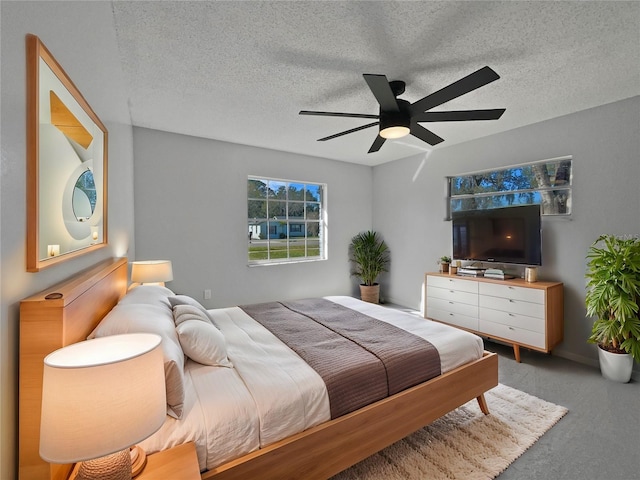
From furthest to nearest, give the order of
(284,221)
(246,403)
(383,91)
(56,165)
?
(284,221), (383,91), (246,403), (56,165)

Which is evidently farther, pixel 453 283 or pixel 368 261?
pixel 368 261

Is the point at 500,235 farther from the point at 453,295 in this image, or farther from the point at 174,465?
the point at 174,465

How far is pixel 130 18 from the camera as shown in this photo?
1.78m

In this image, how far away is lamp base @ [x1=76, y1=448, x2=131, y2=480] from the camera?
2.82ft

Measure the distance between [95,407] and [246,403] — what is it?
751 mm

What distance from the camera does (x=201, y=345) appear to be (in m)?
1.67

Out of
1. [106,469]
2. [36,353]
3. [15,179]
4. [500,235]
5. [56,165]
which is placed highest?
[56,165]

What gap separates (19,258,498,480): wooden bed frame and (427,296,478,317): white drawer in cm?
146

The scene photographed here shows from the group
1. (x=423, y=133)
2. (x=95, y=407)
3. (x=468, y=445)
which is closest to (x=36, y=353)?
(x=95, y=407)

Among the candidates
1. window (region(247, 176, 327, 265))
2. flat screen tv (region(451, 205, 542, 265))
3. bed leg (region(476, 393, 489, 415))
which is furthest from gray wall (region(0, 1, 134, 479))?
flat screen tv (region(451, 205, 542, 265))

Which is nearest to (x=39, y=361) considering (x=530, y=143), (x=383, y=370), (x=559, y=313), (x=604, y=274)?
(x=383, y=370)

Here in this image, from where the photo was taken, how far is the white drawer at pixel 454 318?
3.61 metres

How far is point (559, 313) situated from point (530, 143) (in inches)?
Answer: 78.8

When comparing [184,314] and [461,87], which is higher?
[461,87]
